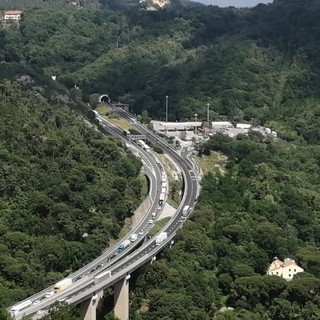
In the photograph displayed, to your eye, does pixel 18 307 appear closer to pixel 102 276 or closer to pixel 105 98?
pixel 102 276

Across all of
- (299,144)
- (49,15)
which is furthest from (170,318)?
(49,15)

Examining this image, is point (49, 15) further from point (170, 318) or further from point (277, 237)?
point (170, 318)

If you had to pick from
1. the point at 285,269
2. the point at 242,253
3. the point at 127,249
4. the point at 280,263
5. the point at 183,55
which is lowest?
the point at 280,263

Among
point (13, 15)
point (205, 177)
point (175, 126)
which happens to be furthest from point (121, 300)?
point (13, 15)

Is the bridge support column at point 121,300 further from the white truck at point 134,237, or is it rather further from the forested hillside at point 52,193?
the white truck at point 134,237

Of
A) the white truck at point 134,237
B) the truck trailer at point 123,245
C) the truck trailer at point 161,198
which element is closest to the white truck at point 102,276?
the truck trailer at point 123,245

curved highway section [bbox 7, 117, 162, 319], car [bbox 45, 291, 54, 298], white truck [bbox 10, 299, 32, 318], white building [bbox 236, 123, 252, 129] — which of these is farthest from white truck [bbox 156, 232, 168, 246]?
white building [bbox 236, 123, 252, 129]

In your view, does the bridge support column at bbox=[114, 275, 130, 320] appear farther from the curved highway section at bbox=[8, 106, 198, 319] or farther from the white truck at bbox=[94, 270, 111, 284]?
the white truck at bbox=[94, 270, 111, 284]
